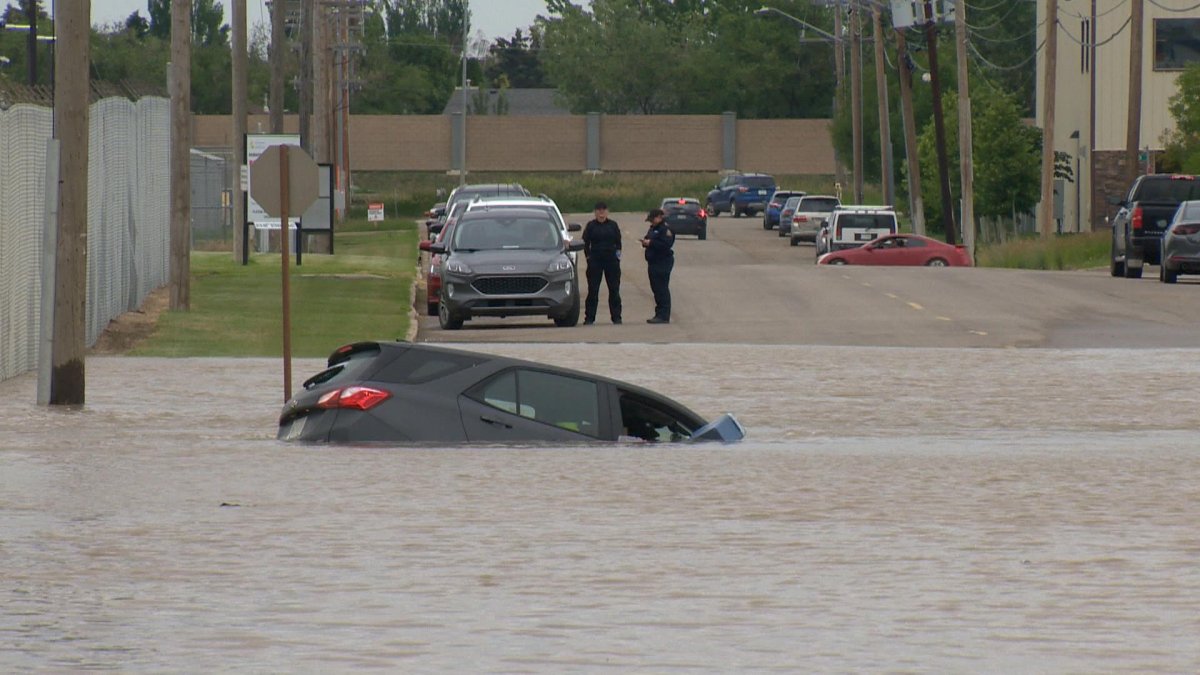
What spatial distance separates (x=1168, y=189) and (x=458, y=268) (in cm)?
1895

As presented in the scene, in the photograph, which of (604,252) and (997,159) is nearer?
(604,252)

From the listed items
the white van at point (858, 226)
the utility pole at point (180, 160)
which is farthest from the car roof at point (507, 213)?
the white van at point (858, 226)

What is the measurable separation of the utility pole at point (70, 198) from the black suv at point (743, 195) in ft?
257

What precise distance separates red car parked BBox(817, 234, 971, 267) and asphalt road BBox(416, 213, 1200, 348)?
8.02 metres

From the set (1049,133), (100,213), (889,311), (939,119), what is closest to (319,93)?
(939,119)

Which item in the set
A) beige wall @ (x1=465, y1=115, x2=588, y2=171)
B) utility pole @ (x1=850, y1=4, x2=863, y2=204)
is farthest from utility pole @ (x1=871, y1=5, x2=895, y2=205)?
beige wall @ (x1=465, y1=115, x2=588, y2=171)

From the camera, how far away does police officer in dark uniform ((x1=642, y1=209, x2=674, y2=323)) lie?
31.2m

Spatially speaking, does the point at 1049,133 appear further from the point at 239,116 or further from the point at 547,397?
the point at 547,397

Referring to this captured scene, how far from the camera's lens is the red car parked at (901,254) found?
54.9 m

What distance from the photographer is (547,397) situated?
1489cm

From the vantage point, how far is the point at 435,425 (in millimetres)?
14461

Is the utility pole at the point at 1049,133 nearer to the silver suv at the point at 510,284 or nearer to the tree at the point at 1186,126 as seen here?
the tree at the point at 1186,126

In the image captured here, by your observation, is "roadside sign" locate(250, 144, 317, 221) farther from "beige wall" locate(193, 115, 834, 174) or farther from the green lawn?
"beige wall" locate(193, 115, 834, 174)

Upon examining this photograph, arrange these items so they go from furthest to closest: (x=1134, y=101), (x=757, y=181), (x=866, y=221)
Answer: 1. (x=757, y=181)
2. (x=1134, y=101)
3. (x=866, y=221)
